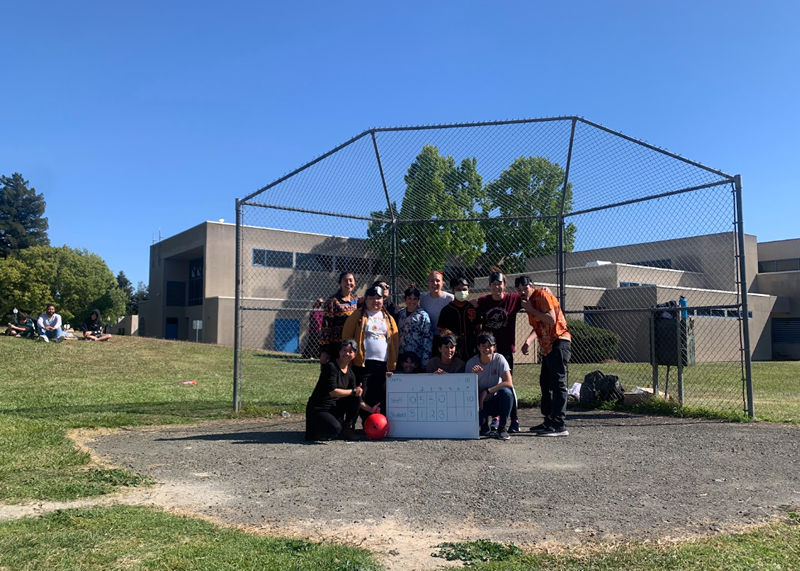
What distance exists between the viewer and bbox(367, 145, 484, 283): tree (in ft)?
32.9

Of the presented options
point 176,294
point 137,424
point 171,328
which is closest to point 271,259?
point 176,294

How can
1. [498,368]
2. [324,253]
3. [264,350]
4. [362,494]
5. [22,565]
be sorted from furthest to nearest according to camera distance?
1. [264,350]
2. [324,253]
3. [498,368]
4. [362,494]
5. [22,565]

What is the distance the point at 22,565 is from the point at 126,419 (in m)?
5.49

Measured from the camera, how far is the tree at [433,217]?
10.0 metres

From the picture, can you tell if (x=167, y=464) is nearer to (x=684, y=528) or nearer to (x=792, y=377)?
(x=684, y=528)

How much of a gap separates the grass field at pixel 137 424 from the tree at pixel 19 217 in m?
67.7

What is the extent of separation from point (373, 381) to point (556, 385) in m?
2.12

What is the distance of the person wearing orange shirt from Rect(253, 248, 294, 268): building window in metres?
16.7

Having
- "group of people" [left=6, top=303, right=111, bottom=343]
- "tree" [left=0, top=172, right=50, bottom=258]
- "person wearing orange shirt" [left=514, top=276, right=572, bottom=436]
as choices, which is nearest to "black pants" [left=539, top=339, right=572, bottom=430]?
"person wearing orange shirt" [left=514, top=276, right=572, bottom=436]

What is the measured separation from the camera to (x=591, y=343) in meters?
22.4

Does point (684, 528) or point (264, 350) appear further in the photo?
point (264, 350)

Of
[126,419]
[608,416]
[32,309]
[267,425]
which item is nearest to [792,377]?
[608,416]

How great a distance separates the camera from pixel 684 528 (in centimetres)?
395

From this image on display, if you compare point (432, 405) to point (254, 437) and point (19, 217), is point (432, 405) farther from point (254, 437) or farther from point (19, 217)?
point (19, 217)
